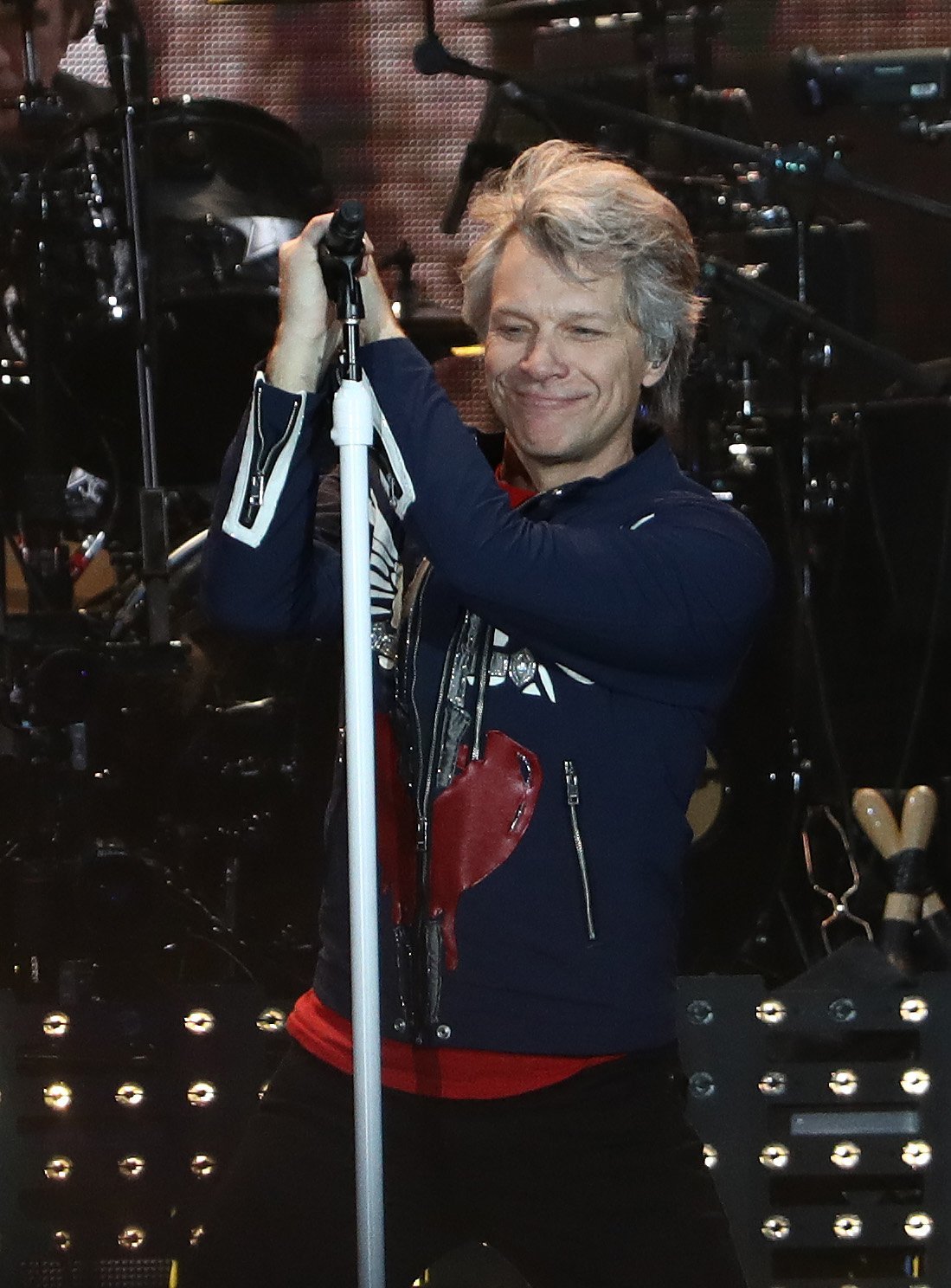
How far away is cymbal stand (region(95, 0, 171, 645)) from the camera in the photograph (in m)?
2.97

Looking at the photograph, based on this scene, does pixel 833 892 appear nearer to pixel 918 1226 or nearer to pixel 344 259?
pixel 918 1226

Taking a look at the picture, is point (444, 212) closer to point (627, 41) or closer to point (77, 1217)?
point (627, 41)

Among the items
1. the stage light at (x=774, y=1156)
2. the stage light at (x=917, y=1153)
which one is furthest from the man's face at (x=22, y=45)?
the stage light at (x=917, y=1153)

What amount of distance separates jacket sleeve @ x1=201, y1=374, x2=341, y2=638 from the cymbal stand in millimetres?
1438

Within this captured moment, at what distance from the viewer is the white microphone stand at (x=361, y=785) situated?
4.27ft

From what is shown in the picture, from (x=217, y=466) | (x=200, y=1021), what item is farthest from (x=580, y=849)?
(x=217, y=466)

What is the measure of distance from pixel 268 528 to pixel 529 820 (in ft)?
1.17

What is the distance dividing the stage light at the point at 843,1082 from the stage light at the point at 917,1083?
67 millimetres

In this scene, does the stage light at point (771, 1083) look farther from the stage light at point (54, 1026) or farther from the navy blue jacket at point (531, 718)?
Answer: the stage light at point (54, 1026)

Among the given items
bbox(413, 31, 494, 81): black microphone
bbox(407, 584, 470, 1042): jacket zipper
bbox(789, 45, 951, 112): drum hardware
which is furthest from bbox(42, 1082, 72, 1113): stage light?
bbox(789, 45, 951, 112): drum hardware

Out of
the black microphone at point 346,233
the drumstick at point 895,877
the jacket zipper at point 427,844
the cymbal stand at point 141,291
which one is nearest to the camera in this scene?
the black microphone at point 346,233

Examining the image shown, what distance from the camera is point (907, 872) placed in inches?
124

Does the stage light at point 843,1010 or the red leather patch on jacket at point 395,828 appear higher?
the red leather patch on jacket at point 395,828

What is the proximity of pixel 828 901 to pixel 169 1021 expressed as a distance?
1.39 metres
